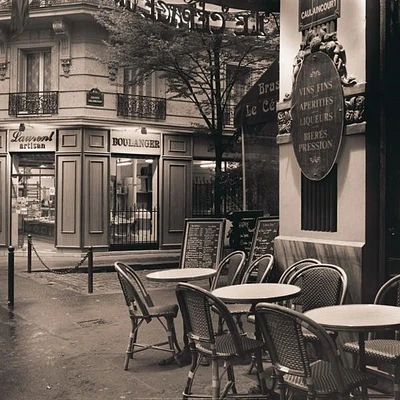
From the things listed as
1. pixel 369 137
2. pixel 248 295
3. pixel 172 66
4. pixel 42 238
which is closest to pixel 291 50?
pixel 369 137

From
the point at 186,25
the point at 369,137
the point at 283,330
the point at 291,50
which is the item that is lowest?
the point at 283,330

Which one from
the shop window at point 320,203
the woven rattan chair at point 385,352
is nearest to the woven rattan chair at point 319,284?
the woven rattan chair at point 385,352

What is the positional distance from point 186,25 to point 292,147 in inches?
155

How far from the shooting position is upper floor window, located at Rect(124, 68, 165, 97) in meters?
19.0

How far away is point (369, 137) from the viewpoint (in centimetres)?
519

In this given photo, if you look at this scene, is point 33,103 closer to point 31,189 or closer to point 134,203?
point 31,189

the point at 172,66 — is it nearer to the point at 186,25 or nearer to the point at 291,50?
the point at 186,25

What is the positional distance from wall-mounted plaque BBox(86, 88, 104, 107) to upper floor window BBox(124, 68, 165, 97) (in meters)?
1.02

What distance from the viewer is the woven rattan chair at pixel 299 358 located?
3.26m

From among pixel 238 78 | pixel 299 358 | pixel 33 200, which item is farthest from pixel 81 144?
pixel 299 358

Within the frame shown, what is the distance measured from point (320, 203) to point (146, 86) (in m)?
14.4

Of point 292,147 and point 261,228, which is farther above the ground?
point 292,147

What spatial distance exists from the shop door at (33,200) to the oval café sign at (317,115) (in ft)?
45.9

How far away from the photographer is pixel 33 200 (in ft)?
62.5
